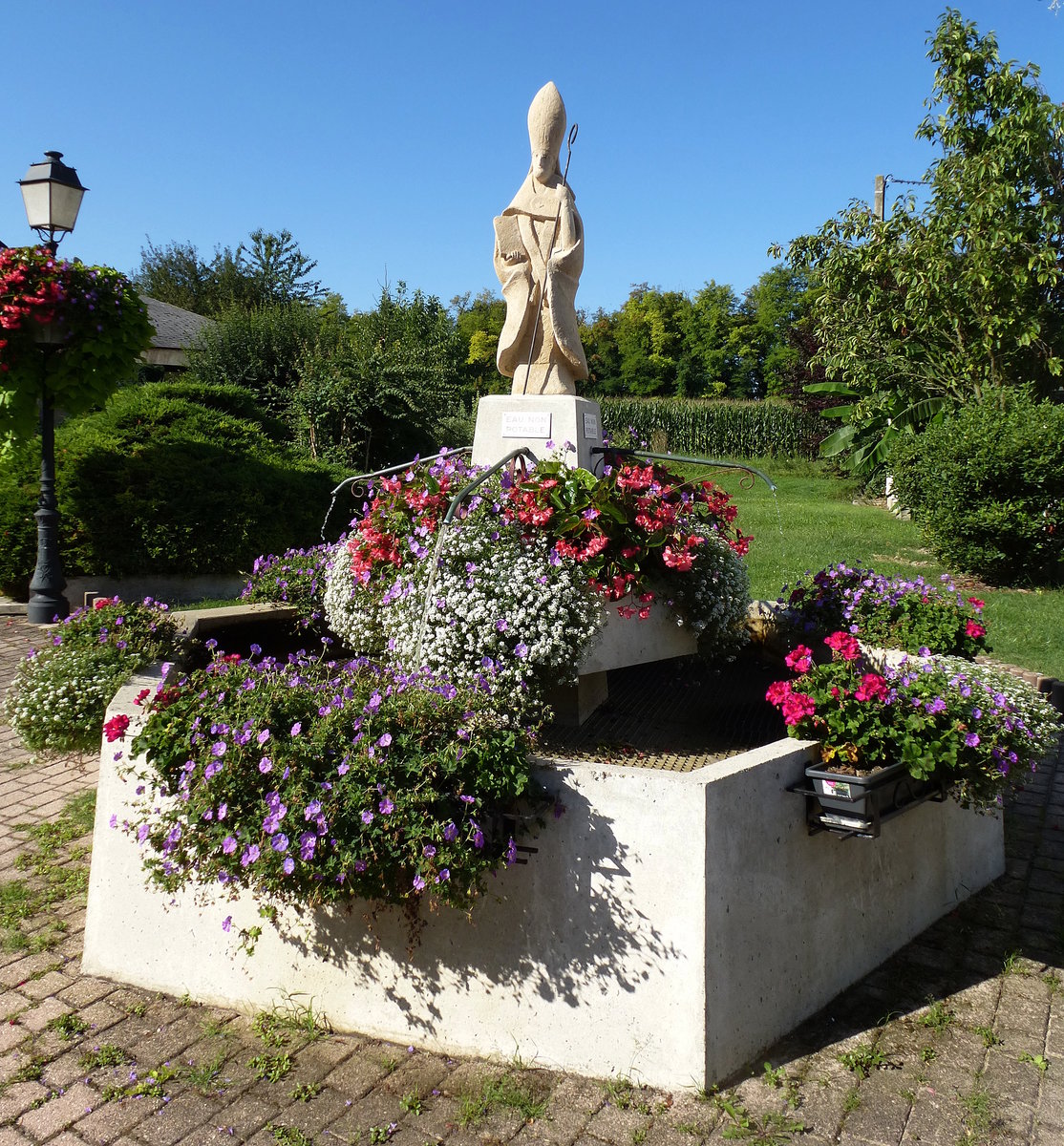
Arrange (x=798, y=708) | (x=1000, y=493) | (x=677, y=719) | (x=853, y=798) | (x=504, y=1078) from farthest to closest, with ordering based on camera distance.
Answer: (x=1000, y=493), (x=677, y=719), (x=798, y=708), (x=853, y=798), (x=504, y=1078)

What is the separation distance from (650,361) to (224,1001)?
157 ft

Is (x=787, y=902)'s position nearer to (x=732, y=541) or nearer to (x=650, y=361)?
(x=732, y=541)

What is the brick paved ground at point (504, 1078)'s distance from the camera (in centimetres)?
290

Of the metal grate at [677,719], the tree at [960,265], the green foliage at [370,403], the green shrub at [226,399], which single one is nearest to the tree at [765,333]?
the tree at [960,265]

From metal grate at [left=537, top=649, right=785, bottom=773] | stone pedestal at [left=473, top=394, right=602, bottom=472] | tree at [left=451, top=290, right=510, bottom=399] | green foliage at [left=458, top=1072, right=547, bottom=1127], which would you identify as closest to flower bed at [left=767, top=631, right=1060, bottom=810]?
metal grate at [left=537, top=649, right=785, bottom=773]

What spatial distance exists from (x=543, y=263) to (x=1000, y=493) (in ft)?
27.8

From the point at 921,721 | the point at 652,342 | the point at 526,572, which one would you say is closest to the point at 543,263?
the point at 526,572

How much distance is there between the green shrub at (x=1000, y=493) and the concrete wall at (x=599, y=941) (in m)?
8.90

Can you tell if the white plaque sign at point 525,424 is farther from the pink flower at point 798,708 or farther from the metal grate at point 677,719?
the pink flower at point 798,708

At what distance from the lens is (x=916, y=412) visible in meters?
15.3

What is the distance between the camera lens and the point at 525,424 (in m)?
5.09

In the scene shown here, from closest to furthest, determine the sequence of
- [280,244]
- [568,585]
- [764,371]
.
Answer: [568,585], [280,244], [764,371]

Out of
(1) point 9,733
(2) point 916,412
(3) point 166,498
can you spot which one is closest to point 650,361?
(2) point 916,412

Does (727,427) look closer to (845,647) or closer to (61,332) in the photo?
(61,332)
